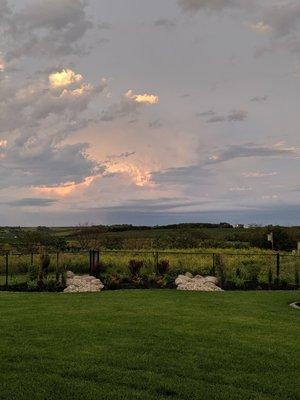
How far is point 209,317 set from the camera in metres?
11.0

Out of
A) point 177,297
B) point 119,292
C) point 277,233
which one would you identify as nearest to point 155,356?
point 177,297

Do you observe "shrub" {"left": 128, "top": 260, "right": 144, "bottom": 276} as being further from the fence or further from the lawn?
the lawn

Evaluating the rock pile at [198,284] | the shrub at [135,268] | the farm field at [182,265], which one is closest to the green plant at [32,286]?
the farm field at [182,265]

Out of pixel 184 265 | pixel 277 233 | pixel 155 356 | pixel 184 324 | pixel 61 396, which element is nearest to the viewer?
pixel 61 396

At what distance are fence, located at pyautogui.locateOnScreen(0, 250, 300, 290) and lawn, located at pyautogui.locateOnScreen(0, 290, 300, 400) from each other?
6.85 metres

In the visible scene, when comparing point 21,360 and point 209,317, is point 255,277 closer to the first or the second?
point 209,317

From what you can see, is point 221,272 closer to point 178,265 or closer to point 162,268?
point 162,268

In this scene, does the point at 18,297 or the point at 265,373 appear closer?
the point at 265,373

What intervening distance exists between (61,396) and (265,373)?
2781mm

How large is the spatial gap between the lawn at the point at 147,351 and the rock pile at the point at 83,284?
3683 mm

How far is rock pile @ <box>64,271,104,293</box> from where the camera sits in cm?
1680

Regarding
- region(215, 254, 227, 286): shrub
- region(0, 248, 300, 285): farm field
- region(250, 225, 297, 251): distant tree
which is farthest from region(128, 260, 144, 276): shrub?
region(250, 225, 297, 251): distant tree

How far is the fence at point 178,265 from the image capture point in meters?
19.9

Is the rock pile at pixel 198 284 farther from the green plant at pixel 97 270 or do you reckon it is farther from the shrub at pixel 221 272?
the green plant at pixel 97 270
